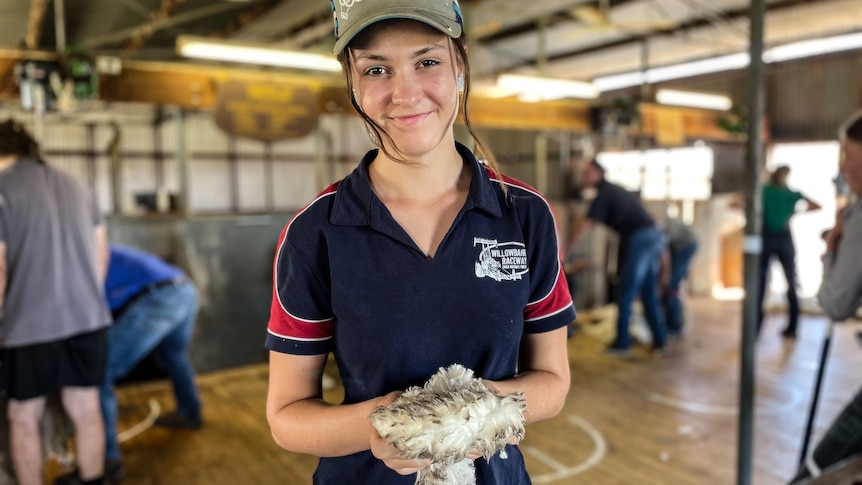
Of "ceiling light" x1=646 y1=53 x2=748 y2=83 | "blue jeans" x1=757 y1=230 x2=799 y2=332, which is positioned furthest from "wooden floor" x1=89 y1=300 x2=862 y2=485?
"ceiling light" x1=646 y1=53 x2=748 y2=83

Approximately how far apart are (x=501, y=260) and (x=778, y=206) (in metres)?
5.43

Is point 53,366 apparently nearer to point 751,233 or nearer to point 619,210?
point 751,233

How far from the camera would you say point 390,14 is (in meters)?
0.85

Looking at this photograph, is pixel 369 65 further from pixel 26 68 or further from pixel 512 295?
pixel 26 68

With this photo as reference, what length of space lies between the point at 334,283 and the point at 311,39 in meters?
9.50

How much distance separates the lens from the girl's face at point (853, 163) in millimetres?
2006

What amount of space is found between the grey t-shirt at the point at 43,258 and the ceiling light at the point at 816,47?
9.26 metres

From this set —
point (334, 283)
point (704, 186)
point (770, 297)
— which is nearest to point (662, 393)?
point (334, 283)

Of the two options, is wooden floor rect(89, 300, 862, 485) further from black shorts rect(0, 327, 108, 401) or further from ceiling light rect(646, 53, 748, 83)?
ceiling light rect(646, 53, 748, 83)

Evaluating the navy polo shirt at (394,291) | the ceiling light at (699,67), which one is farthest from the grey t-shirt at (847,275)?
the ceiling light at (699,67)

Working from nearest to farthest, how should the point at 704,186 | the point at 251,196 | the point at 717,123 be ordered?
the point at 717,123
the point at 704,186
the point at 251,196

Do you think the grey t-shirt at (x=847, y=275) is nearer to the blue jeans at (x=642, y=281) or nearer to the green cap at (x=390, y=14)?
the green cap at (x=390, y=14)

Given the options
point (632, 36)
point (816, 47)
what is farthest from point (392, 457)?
point (816, 47)

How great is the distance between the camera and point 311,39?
968 centimetres
